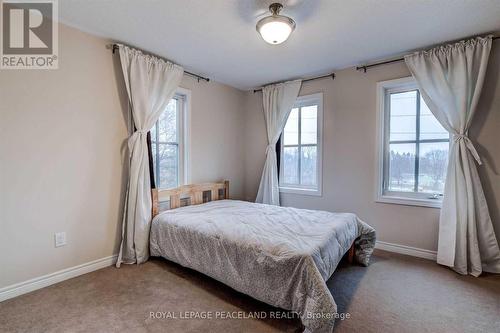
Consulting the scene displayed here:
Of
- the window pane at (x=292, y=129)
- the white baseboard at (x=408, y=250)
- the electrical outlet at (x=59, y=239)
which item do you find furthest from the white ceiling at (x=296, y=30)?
the white baseboard at (x=408, y=250)

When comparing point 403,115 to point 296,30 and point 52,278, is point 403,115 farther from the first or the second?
point 52,278

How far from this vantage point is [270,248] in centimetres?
176

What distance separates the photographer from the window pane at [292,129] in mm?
3797

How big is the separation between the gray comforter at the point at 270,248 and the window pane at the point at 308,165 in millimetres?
1014

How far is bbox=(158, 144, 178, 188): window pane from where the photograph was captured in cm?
314

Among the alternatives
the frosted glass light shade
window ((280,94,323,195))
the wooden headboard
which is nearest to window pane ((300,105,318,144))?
window ((280,94,323,195))

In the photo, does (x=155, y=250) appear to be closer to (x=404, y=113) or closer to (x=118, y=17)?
(x=118, y=17)

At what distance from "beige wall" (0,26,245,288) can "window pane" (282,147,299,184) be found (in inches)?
95.2

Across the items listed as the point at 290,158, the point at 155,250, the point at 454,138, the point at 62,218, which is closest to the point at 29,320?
the point at 62,218

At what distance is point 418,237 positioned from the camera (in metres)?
2.80

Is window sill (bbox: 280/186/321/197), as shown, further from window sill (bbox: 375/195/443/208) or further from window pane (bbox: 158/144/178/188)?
window pane (bbox: 158/144/178/188)

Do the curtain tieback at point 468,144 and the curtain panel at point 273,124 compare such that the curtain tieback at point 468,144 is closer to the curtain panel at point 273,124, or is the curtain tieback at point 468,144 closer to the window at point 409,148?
the window at point 409,148

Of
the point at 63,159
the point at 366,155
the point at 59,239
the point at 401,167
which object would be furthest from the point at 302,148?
the point at 59,239

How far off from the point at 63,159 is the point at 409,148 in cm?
389
